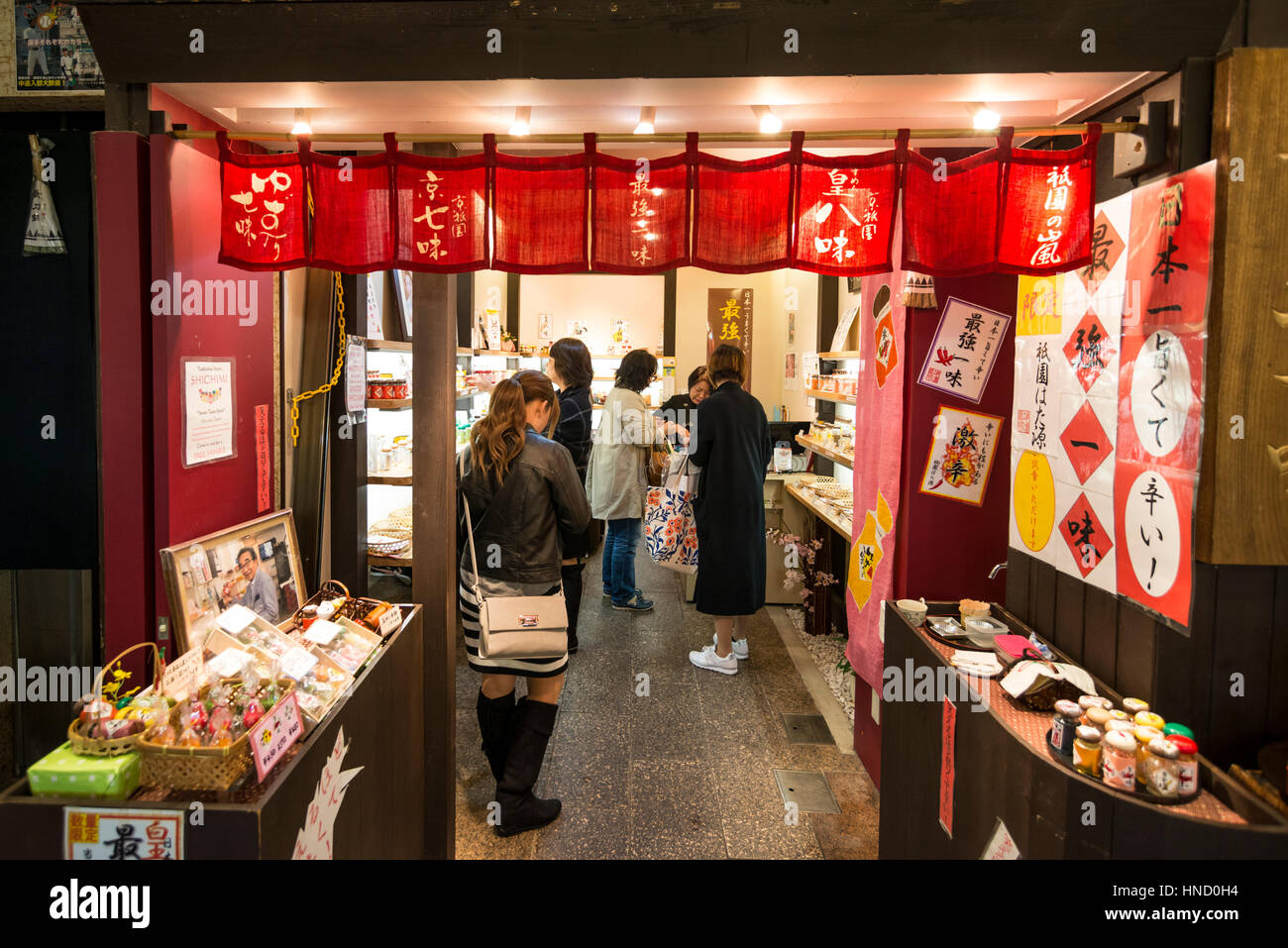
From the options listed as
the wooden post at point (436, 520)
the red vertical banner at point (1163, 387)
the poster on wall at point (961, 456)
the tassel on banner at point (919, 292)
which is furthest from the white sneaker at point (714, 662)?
the red vertical banner at point (1163, 387)

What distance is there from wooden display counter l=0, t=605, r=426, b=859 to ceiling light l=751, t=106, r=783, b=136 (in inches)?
94.3

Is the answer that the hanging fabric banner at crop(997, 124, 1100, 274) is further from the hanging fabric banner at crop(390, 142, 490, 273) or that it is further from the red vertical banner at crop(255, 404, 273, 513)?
the red vertical banner at crop(255, 404, 273, 513)

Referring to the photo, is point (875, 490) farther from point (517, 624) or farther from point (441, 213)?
point (441, 213)

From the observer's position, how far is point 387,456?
206 inches

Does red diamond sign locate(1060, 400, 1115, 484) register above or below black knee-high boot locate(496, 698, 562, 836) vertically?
above

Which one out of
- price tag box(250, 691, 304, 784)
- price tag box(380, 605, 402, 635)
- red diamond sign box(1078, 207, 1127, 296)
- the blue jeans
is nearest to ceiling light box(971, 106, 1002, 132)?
red diamond sign box(1078, 207, 1127, 296)

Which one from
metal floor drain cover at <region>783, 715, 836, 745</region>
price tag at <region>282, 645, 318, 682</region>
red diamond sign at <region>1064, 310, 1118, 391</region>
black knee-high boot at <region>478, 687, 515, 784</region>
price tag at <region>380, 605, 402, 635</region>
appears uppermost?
red diamond sign at <region>1064, 310, 1118, 391</region>

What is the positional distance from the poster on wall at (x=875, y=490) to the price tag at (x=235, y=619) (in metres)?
2.79

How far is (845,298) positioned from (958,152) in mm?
4050

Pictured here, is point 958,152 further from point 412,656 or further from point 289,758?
point 289,758

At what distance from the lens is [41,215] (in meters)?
2.80

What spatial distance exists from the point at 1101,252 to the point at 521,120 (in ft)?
6.97

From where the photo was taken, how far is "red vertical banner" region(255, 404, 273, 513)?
10.6 feet

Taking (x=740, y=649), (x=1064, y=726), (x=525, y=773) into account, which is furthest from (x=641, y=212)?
(x=740, y=649)
